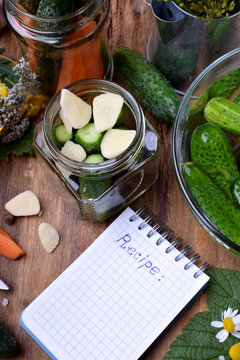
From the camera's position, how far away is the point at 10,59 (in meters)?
1.29

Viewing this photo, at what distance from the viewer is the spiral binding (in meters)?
1.21

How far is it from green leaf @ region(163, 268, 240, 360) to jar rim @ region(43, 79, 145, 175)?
12.6 inches

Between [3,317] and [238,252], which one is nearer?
[238,252]

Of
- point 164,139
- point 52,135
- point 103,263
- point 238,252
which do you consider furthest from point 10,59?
point 238,252

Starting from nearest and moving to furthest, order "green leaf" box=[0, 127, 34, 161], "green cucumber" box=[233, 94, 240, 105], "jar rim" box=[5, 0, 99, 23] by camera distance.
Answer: "jar rim" box=[5, 0, 99, 23]
"green cucumber" box=[233, 94, 240, 105]
"green leaf" box=[0, 127, 34, 161]

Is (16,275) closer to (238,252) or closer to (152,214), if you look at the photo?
(152,214)

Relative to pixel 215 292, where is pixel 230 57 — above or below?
above

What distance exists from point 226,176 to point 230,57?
0.84 feet

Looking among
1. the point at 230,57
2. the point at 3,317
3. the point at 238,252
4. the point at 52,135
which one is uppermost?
the point at 230,57

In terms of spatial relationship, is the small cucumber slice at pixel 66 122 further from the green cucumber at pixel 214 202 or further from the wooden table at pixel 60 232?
the green cucumber at pixel 214 202

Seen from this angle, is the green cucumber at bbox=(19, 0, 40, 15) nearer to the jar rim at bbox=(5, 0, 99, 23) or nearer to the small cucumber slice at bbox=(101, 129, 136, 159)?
the jar rim at bbox=(5, 0, 99, 23)

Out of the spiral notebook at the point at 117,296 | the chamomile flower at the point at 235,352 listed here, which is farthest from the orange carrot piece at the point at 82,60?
the chamomile flower at the point at 235,352

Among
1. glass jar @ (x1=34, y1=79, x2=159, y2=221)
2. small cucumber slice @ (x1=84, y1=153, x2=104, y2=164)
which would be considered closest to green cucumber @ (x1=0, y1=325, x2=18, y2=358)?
glass jar @ (x1=34, y1=79, x2=159, y2=221)

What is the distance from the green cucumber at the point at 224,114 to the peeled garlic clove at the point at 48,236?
1.38ft
